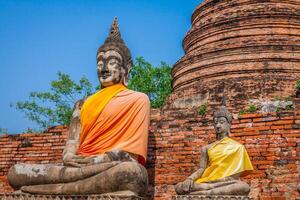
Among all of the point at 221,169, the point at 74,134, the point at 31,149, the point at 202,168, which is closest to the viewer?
the point at 74,134

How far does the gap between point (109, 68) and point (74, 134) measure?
851 millimetres

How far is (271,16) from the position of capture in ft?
38.7

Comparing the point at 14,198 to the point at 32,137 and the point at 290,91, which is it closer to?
the point at 32,137

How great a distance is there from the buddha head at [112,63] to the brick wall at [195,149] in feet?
6.16

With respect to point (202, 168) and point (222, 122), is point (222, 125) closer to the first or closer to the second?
point (222, 122)

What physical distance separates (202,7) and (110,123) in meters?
9.70

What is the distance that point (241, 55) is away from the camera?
440 inches

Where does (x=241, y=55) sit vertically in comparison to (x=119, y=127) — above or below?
above

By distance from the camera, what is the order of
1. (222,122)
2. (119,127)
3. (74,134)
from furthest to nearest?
(222,122) → (74,134) → (119,127)

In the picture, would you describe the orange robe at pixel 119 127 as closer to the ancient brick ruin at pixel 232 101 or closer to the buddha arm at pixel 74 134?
the buddha arm at pixel 74 134

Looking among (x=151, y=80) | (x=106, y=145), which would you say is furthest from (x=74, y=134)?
(x=151, y=80)

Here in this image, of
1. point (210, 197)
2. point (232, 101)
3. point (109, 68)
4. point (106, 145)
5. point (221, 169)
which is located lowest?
point (210, 197)

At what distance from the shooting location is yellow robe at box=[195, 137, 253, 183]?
16.0 feet

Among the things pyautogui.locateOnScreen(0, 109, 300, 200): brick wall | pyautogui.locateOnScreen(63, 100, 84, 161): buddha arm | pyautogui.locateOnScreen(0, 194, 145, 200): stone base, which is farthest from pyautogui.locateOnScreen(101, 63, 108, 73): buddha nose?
pyautogui.locateOnScreen(0, 109, 300, 200): brick wall
